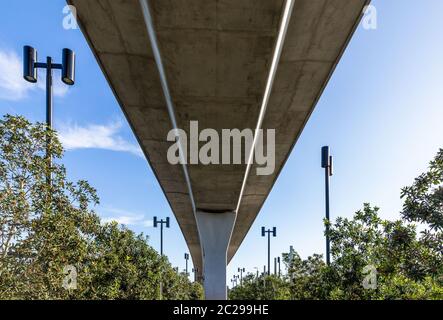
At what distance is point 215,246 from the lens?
21172mm

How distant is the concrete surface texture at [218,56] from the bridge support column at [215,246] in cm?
917

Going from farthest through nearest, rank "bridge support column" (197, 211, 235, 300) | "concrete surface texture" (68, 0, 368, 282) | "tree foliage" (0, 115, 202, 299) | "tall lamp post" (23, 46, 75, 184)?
"bridge support column" (197, 211, 235, 300)
"tall lamp post" (23, 46, 75, 184)
"tree foliage" (0, 115, 202, 299)
"concrete surface texture" (68, 0, 368, 282)

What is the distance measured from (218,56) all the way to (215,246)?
616 inches

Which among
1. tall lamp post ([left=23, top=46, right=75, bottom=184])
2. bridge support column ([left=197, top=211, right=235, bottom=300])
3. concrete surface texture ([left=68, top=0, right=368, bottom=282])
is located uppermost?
tall lamp post ([left=23, top=46, right=75, bottom=184])

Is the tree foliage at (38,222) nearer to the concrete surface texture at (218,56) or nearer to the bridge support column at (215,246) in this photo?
the concrete surface texture at (218,56)

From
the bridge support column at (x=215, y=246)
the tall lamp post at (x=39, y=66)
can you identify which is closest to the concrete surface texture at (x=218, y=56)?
the tall lamp post at (x=39, y=66)

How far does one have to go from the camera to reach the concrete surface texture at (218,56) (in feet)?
21.7

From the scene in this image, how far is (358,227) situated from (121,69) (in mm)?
9455

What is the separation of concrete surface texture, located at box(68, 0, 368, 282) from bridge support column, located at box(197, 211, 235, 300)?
361 inches

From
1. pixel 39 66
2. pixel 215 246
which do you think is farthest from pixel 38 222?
pixel 215 246

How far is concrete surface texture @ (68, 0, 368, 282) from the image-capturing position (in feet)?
21.7

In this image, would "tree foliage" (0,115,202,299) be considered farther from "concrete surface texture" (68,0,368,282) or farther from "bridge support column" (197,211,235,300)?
"bridge support column" (197,211,235,300)

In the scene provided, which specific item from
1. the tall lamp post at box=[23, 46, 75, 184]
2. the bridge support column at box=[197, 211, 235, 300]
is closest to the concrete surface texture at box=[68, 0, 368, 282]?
the tall lamp post at box=[23, 46, 75, 184]
